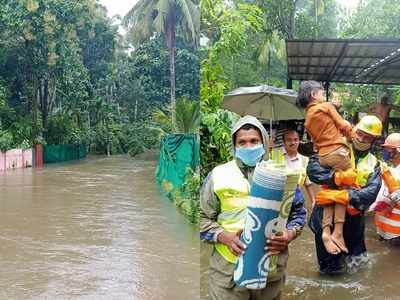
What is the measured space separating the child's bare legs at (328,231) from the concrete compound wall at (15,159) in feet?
49.1

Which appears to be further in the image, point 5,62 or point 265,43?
point 5,62

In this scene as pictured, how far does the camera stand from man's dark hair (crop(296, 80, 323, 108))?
206 cm

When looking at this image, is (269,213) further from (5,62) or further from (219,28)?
(5,62)

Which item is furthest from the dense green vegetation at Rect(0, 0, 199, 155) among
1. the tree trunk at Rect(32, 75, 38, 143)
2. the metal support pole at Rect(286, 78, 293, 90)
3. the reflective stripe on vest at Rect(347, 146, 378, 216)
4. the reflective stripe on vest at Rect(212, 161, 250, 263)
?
the reflective stripe on vest at Rect(212, 161, 250, 263)

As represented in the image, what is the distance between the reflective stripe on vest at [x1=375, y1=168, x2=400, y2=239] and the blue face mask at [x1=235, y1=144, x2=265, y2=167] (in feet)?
4.56

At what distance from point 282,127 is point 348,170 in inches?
14.3

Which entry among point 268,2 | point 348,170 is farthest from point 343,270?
point 268,2

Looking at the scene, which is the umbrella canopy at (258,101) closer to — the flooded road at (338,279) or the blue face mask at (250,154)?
the blue face mask at (250,154)

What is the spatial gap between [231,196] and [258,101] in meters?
0.46

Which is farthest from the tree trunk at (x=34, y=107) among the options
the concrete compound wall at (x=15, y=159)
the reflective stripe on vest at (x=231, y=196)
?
the reflective stripe on vest at (x=231, y=196)

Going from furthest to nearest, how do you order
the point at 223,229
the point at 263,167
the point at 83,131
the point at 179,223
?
the point at 83,131
the point at 179,223
the point at 223,229
the point at 263,167

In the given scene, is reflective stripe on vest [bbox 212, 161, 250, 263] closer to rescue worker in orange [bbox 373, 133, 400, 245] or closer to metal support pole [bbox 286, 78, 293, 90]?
metal support pole [bbox 286, 78, 293, 90]

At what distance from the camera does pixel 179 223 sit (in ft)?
22.8

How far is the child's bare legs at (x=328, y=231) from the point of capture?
231cm
